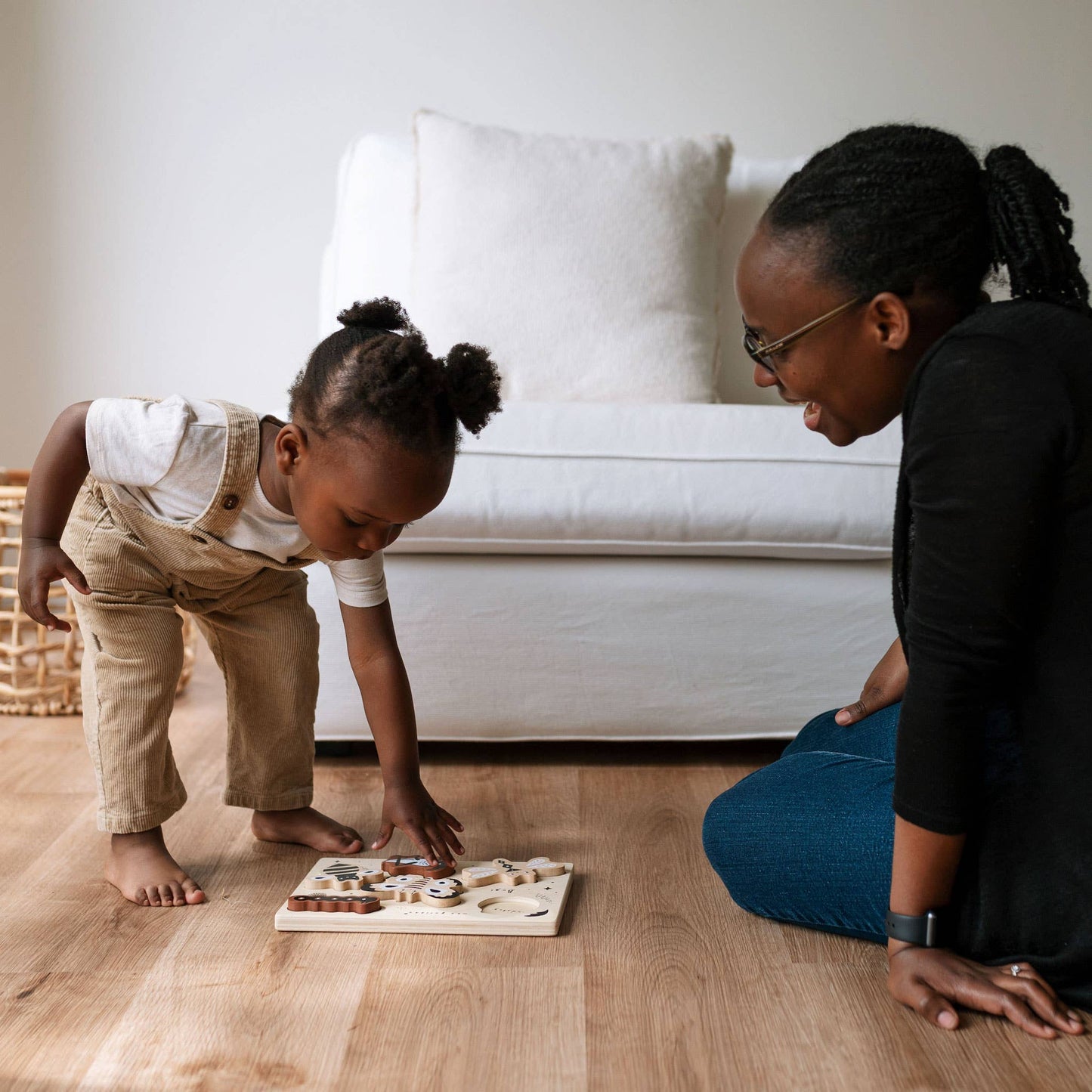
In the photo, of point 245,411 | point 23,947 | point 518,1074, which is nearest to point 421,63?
point 245,411

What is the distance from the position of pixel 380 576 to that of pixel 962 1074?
0.73 m

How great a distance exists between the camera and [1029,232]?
0.80m

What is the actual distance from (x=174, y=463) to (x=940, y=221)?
0.73 m

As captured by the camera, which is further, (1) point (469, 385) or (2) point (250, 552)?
(2) point (250, 552)

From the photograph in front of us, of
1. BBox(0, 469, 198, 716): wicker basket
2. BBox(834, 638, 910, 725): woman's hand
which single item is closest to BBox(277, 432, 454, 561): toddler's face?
BBox(834, 638, 910, 725): woman's hand

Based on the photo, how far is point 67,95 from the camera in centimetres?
237

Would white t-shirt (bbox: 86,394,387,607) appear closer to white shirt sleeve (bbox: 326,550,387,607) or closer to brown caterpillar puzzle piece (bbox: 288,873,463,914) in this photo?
white shirt sleeve (bbox: 326,550,387,607)

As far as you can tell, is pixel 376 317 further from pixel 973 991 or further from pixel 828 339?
pixel 973 991

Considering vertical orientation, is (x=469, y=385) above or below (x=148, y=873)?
above

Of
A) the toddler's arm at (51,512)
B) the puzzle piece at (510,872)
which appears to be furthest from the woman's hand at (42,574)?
the puzzle piece at (510,872)

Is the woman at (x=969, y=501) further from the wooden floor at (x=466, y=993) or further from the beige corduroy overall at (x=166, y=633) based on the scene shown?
the beige corduroy overall at (x=166, y=633)

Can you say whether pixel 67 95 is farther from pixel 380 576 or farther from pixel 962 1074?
pixel 962 1074

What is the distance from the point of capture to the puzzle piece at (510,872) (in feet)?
3.63

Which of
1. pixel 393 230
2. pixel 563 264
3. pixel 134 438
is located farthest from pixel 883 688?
pixel 393 230
